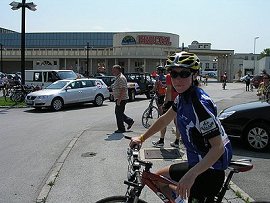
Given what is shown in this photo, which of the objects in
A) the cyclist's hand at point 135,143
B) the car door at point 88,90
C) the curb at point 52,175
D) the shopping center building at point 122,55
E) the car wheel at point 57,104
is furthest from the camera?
the shopping center building at point 122,55

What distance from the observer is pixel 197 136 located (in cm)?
280

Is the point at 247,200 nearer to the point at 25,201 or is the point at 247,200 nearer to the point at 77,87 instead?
the point at 25,201

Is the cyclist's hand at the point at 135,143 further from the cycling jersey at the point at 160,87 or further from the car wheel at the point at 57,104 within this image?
the car wheel at the point at 57,104

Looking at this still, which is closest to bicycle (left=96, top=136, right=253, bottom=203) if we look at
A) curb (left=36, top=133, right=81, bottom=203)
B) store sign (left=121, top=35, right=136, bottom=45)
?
curb (left=36, top=133, right=81, bottom=203)

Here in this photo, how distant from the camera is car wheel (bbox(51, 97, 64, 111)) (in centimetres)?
1854

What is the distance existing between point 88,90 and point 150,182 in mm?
17666

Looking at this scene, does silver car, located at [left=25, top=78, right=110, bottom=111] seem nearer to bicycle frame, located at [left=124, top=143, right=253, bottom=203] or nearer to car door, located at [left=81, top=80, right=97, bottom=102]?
car door, located at [left=81, top=80, right=97, bottom=102]

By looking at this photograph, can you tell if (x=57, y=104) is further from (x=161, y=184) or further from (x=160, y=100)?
(x=161, y=184)

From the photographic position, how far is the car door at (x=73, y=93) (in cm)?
1933

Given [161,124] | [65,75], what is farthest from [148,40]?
[161,124]

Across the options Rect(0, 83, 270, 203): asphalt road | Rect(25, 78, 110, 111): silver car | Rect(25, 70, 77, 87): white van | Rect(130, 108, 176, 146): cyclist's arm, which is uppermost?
Rect(25, 70, 77, 87): white van

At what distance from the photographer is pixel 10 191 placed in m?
5.75

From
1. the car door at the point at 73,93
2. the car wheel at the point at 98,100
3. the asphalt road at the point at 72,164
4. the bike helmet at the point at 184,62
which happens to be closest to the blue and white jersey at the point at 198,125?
the bike helmet at the point at 184,62

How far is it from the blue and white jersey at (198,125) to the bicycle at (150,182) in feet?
0.56
